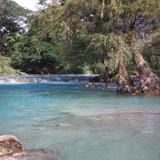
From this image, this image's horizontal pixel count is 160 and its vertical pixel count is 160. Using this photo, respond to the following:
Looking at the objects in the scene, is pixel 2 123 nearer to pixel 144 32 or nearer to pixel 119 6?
pixel 119 6

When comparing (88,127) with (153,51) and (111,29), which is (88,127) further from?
(153,51)

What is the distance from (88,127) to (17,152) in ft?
17.4

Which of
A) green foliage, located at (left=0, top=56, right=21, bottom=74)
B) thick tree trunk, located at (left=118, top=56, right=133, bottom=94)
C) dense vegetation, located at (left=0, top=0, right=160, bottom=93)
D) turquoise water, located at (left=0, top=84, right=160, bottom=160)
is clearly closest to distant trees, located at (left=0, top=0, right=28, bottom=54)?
green foliage, located at (left=0, top=56, right=21, bottom=74)

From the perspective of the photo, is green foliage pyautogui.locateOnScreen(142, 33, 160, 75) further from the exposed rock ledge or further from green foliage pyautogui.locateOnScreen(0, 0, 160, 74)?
the exposed rock ledge

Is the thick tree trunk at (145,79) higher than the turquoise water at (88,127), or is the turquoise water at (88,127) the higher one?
the thick tree trunk at (145,79)

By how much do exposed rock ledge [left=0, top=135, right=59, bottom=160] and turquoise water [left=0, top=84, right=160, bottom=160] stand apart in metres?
0.46

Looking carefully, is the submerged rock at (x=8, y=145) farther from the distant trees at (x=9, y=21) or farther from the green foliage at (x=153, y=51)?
the distant trees at (x=9, y=21)

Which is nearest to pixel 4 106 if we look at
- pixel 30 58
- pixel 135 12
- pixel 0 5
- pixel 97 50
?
pixel 97 50

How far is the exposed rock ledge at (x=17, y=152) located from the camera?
478 inches

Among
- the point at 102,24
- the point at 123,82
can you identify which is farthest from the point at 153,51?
the point at 102,24

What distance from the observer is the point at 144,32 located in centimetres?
3459

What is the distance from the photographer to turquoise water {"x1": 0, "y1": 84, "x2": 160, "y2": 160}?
1340 centimetres

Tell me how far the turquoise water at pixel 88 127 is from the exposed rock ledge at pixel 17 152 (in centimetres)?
46

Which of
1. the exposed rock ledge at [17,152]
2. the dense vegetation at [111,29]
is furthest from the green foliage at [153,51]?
the exposed rock ledge at [17,152]
